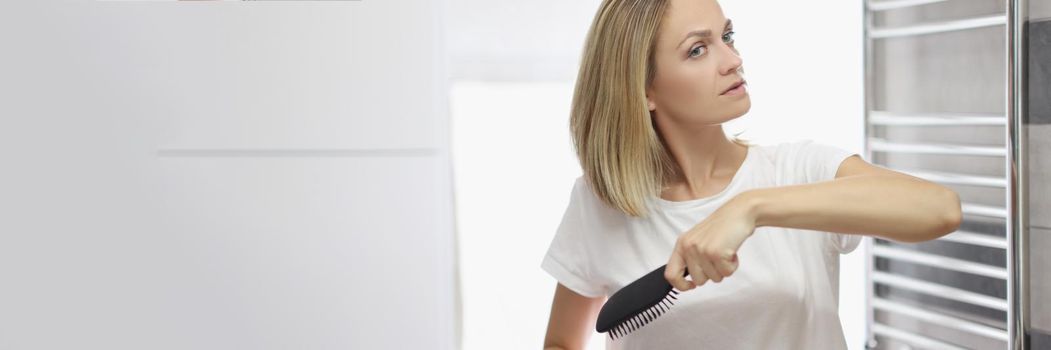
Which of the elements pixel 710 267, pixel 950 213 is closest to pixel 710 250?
pixel 710 267

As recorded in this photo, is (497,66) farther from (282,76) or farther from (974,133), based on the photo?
(282,76)

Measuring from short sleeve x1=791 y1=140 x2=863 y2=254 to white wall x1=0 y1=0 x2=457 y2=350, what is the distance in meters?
0.62

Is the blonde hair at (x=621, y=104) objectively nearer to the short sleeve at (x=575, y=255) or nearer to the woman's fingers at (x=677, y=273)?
the short sleeve at (x=575, y=255)

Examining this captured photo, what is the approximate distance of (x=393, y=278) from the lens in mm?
546

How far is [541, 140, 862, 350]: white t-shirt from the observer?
1.04m

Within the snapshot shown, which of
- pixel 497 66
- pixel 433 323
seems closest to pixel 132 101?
pixel 433 323

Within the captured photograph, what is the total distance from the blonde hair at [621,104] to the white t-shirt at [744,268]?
0.04m

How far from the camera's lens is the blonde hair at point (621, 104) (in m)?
1.05

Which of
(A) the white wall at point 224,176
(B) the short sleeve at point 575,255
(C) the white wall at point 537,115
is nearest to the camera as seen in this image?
(A) the white wall at point 224,176

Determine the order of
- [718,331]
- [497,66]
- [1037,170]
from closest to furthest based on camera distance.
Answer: [718,331] < [1037,170] < [497,66]

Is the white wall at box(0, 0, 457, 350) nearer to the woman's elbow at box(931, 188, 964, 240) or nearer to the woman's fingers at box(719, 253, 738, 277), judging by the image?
the woman's fingers at box(719, 253, 738, 277)

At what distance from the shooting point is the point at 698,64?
1.02 meters

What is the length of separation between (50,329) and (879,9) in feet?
5.47

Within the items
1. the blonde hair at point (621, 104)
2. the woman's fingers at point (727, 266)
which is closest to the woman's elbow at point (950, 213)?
the woman's fingers at point (727, 266)
